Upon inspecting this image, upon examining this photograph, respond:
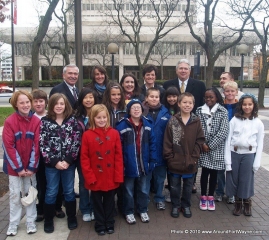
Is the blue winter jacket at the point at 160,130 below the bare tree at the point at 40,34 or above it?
below

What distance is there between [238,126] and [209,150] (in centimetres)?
52

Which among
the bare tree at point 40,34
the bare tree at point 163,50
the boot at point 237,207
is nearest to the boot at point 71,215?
the boot at point 237,207

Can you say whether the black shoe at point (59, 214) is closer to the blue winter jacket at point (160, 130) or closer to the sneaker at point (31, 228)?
the sneaker at point (31, 228)

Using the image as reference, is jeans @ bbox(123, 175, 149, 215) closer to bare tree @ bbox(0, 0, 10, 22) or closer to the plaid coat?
the plaid coat

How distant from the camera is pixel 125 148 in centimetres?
357

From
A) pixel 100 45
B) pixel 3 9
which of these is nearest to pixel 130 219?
pixel 3 9

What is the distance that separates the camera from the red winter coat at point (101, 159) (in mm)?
3359

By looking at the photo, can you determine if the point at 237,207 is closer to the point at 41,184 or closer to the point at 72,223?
the point at 72,223

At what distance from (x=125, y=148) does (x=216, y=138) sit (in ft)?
4.31

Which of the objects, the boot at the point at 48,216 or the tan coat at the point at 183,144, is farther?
the tan coat at the point at 183,144

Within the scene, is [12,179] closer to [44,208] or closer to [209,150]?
[44,208]

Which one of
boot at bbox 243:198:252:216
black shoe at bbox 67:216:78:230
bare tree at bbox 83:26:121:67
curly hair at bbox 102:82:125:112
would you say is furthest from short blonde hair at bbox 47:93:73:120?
bare tree at bbox 83:26:121:67

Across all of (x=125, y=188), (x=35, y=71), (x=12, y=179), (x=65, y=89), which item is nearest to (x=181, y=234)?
(x=125, y=188)

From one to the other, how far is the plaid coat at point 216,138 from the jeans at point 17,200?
2.36 meters
